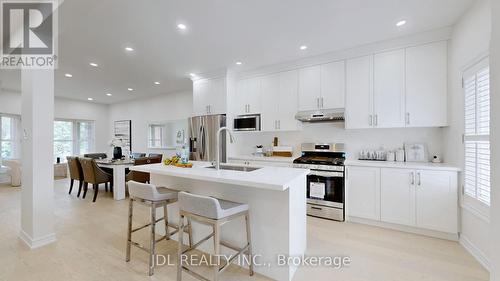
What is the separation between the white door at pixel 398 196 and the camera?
279cm

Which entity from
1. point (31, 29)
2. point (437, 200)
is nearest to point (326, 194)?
point (437, 200)

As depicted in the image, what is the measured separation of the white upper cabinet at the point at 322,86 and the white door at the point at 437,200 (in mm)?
1531

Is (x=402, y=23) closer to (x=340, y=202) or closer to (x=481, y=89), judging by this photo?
(x=481, y=89)

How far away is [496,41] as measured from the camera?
592 mm

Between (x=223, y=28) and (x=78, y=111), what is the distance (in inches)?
296

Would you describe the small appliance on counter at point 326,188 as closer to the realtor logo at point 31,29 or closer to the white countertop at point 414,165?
the white countertop at point 414,165

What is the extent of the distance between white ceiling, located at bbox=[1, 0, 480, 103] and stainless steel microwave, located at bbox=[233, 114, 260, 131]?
103cm

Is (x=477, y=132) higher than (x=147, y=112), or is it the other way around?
(x=147, y=112)

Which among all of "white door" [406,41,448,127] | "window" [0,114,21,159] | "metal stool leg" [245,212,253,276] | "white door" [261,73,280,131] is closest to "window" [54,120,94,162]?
"window" [0,114,21,159]

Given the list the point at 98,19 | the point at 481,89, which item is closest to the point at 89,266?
the point at 98,19

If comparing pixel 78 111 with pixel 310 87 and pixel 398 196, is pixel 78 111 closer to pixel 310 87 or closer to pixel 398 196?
pixel 310 87

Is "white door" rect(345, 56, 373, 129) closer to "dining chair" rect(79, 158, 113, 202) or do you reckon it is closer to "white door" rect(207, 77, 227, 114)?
"white door" rect(207, 77, 227, 114)

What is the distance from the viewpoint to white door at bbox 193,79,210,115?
15.5ft

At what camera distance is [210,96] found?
15.3 ft
